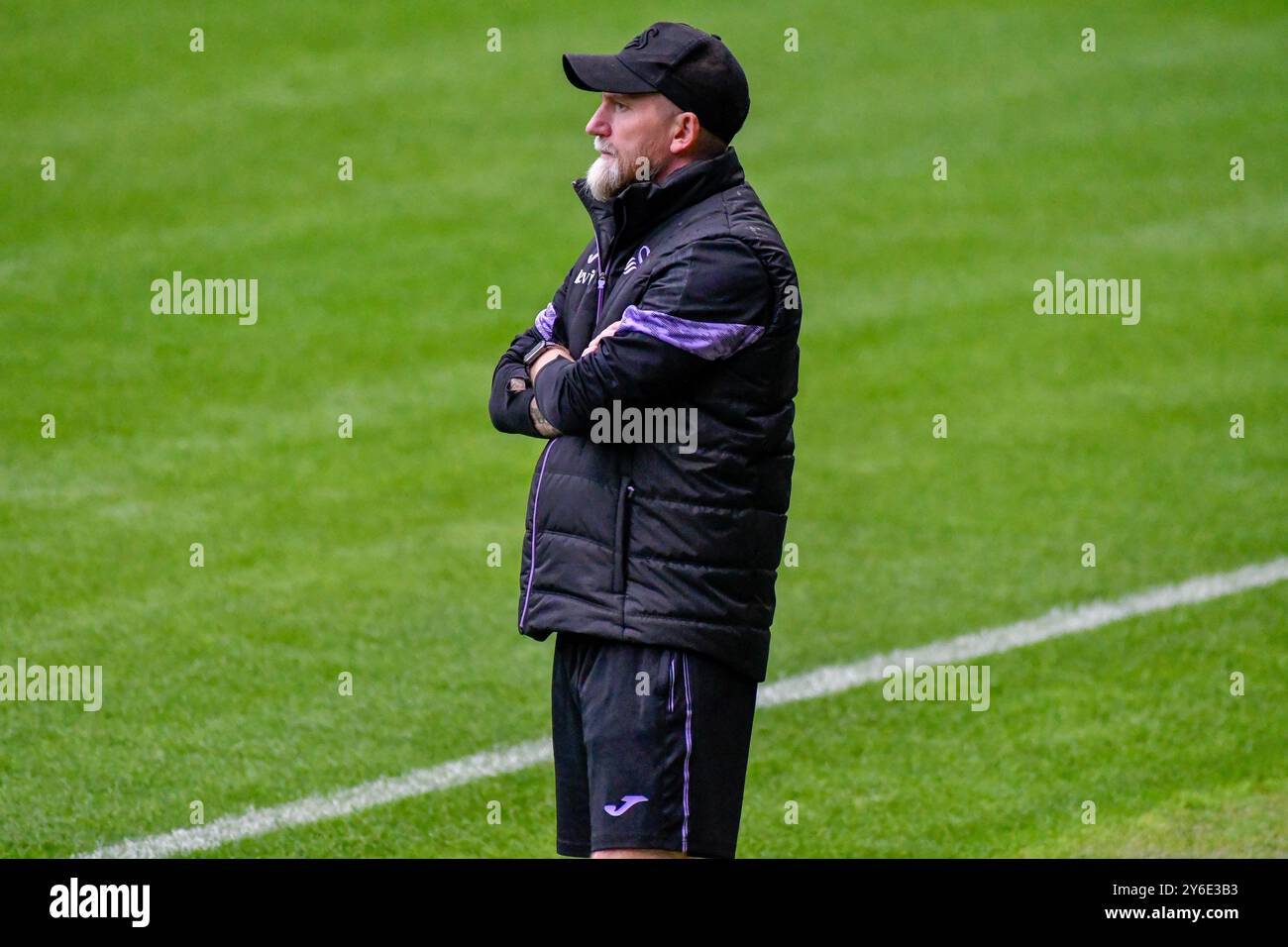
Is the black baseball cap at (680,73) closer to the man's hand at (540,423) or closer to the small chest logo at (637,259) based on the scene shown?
the small chest logo at (637,259)

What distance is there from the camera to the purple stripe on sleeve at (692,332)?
170 inches

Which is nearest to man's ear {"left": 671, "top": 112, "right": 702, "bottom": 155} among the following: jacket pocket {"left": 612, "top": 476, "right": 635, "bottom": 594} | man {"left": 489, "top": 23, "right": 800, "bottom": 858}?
man {"left": 489, "top": 23, "right": 800, "bottom": 858}

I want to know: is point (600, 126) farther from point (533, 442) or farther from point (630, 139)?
point (533, 442)

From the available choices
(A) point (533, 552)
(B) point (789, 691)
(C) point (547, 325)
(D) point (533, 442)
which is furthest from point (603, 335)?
(D) point (533, 442)

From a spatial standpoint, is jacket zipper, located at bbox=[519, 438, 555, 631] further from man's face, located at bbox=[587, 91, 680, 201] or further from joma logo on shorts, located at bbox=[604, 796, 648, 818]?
man's face, located at bbox=[587, 91, 680, 201]

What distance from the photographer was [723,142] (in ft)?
15.1

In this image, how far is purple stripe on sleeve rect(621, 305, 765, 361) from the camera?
4324 mm

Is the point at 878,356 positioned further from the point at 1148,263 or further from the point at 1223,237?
the point at 1223,237

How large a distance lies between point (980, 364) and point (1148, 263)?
2468 mm

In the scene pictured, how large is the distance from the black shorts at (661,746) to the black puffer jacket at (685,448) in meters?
0.07

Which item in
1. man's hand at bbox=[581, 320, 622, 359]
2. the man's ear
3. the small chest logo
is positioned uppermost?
the man's ear

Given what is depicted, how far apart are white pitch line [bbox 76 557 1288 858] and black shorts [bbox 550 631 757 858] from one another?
84.2 inches

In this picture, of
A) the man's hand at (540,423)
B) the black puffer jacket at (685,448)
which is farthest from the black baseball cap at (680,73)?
the man's hand at (540,423)

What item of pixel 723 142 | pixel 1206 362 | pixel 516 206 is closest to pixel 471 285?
pixel 516 206
